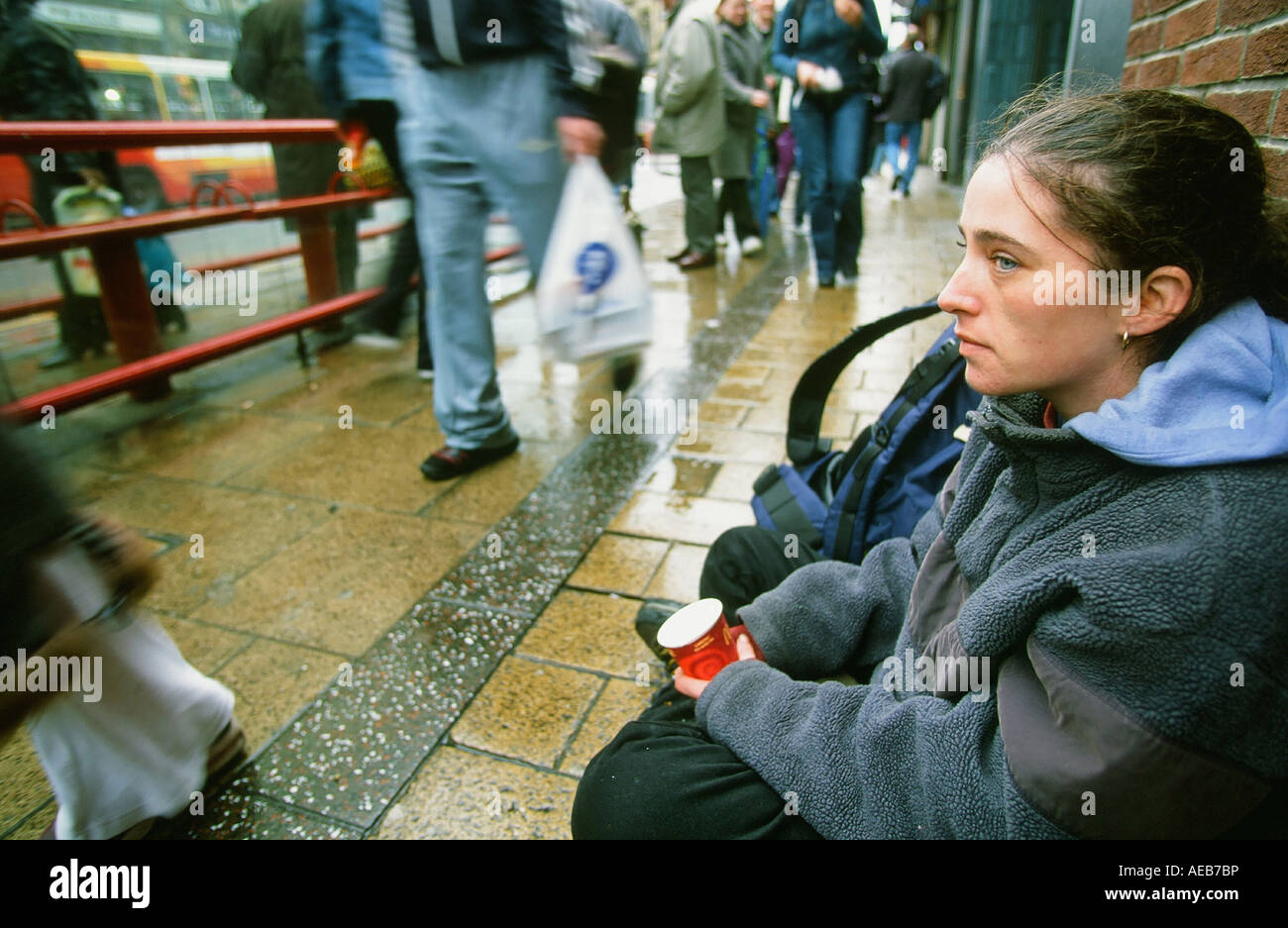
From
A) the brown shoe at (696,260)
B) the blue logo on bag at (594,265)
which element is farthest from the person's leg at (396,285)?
the brown shoe at (696,260)

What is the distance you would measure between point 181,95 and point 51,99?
238cm

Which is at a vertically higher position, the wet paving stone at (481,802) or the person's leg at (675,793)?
the person's leg at (675,793)

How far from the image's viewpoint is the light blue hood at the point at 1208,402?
A: 90 centimetres

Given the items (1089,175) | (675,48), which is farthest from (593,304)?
(675,48)

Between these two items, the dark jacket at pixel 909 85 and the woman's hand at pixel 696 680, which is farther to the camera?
the dark jacket at pixel 909 85

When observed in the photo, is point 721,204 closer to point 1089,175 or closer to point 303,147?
point 303,147

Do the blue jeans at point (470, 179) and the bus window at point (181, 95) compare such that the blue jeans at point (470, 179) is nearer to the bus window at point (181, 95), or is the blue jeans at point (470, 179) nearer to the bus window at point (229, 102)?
the bus window at point (181, 95)

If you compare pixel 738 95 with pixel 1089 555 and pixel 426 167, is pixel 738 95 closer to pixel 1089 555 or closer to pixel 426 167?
pixel 426 167

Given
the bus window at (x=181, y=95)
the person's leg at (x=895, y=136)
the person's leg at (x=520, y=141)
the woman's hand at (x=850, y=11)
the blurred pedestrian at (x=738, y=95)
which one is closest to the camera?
the person's leg at (x=520, y=141)

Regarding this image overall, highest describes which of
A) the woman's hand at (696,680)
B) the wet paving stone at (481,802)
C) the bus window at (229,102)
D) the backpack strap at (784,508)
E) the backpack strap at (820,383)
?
the bus window at (229,102)

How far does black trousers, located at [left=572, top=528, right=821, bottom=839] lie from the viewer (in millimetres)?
1238

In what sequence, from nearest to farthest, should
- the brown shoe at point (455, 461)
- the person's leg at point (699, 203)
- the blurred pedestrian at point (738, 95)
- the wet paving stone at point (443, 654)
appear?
the wet paving stone at point (443, 654), the brown shoe at point (455, 461), the person's leg at point (699, 203), the blurred pedestrian at point (738, 95)

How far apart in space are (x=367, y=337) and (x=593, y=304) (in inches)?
93.5

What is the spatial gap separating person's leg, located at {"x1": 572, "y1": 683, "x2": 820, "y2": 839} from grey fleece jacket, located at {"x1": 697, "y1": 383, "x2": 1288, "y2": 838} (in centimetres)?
3
